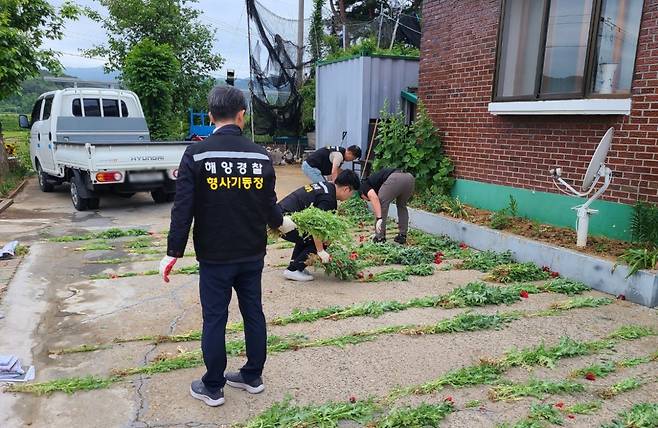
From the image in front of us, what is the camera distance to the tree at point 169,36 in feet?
59.5

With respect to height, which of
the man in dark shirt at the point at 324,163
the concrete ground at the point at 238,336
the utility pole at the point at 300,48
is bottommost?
the concrete ground at the point at 238,336

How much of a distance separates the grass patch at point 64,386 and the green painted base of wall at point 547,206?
521 cm

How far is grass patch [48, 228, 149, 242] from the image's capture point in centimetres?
733

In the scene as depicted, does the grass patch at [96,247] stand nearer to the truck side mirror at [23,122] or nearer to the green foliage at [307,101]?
the truck side mirror at [23,122]

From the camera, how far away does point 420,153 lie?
8.21 m

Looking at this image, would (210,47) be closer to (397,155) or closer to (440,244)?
(397,155)

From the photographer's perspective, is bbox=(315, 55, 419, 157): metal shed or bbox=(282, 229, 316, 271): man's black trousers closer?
bbox=(282, 229, 316, 271): man's black trousers

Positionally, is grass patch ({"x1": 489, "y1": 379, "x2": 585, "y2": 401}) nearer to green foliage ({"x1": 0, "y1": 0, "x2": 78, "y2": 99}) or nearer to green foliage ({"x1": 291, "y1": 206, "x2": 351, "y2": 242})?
green foliage ({"x1": 291, "y1": 206, "x2": 351, "y2": 242})

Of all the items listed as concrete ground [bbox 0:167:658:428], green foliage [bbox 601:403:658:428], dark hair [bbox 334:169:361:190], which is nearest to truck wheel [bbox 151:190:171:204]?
concrete ground [bbox 0:167:658:428]

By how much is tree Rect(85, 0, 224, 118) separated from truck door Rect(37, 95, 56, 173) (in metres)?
6.52

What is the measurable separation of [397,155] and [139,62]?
8622 mm

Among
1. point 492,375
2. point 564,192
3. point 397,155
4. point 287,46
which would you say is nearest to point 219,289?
point 492,375

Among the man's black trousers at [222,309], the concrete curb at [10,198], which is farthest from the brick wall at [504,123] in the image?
the concrete curb at [10,198]

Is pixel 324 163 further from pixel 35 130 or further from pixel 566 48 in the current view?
pixel 35 130
